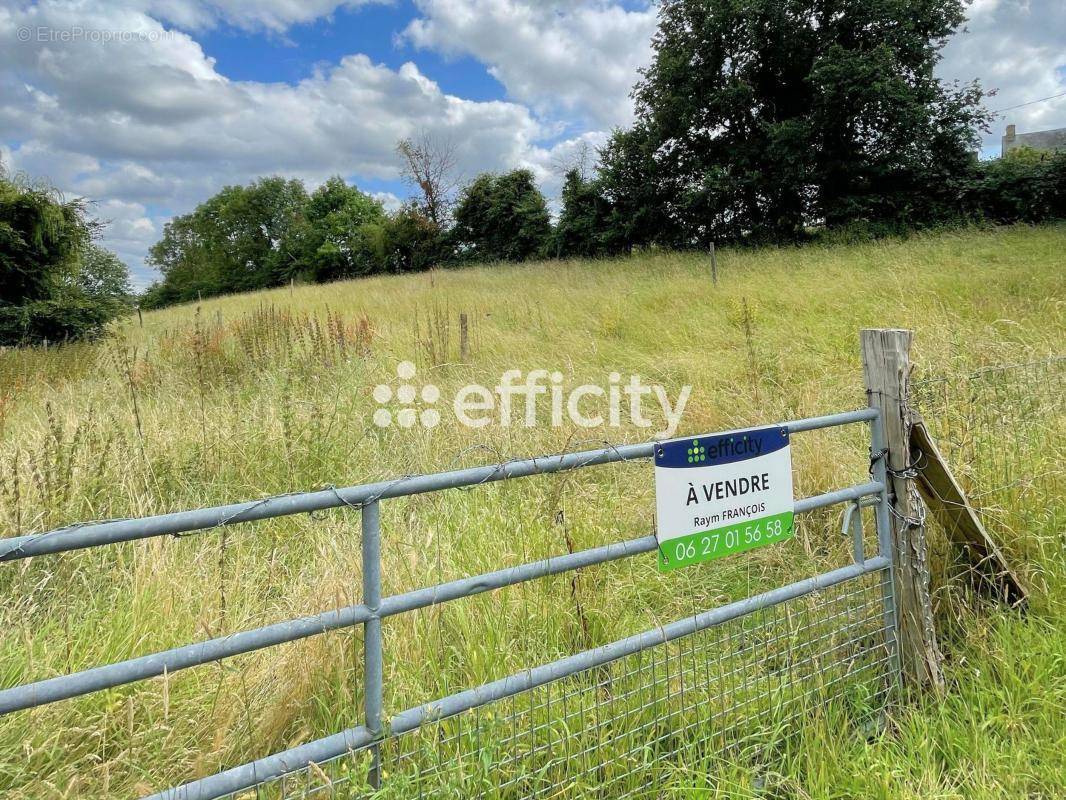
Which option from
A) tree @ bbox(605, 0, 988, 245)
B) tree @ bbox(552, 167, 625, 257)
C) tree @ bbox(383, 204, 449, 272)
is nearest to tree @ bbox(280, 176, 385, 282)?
tree @ bbox(383, 204, 449, 272)

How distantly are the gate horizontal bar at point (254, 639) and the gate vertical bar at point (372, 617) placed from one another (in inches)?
0.9

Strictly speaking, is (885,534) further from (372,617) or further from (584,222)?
(584,222)

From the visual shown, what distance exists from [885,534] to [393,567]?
77.2 inches

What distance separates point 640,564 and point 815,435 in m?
1.53

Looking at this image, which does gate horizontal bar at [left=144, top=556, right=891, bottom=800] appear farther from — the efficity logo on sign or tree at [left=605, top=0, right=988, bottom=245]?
tree at [left=605, top=0, right=988, bottom=245]

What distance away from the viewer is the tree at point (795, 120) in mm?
18578

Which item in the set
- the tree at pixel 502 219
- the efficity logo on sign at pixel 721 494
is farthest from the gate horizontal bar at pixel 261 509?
the tree at pixel 502 219

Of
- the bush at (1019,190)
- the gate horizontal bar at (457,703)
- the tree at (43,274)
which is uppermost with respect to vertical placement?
the bush at (1019,190)

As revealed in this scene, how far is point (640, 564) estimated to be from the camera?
10.5 ft

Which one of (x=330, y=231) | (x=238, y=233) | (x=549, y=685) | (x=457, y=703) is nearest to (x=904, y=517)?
(x=549, y=685)

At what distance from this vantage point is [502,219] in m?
29.6

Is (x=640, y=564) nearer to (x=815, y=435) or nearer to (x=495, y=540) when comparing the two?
(x=495, y=540)

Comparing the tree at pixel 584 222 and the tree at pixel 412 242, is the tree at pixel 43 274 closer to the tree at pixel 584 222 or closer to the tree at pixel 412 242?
the tree at pixel 584 222

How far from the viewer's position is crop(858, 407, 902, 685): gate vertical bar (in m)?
2.34
